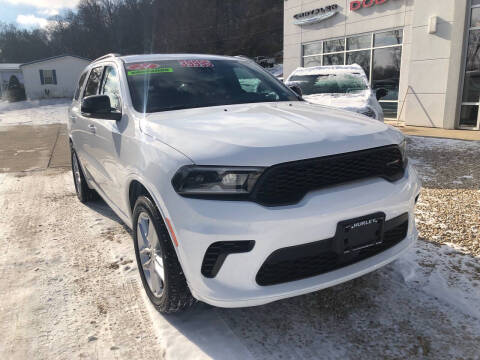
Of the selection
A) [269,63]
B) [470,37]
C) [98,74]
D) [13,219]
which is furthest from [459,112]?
[269,63]

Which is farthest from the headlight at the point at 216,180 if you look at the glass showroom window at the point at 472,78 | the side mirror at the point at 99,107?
the glass showroom window at the point at 472,78

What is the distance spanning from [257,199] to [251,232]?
18 centimetres

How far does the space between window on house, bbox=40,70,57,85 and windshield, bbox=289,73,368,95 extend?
32.4 metres

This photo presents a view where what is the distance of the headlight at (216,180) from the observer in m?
2.05

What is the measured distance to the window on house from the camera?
34.8m

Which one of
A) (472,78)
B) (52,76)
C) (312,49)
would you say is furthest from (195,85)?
(52,76)

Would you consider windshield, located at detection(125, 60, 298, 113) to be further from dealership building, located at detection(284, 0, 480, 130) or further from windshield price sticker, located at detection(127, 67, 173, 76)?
dealership building, located at detection(284, 0, 480, 130)

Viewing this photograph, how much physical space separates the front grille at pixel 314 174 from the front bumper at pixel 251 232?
0.05 meters

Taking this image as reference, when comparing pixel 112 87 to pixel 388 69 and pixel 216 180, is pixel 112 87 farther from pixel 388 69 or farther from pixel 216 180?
pixel 388 69

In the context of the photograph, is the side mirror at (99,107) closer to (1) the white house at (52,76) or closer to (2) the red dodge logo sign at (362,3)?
(2) the red dodge logo sign at (362,3)

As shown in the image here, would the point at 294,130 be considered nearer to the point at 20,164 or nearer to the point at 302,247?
the point at 302,247

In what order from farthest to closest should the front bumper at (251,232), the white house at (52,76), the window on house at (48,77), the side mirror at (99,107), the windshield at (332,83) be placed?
1. the window on house at (48,77)
2. the white house at (52,76)
3. the windshield at (332,83)
4. the side mirror at (99,107)
5. the front bumper at (251,232)

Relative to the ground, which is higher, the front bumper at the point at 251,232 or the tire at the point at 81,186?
the front bumper at the point at 251,232

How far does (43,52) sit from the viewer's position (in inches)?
2618
